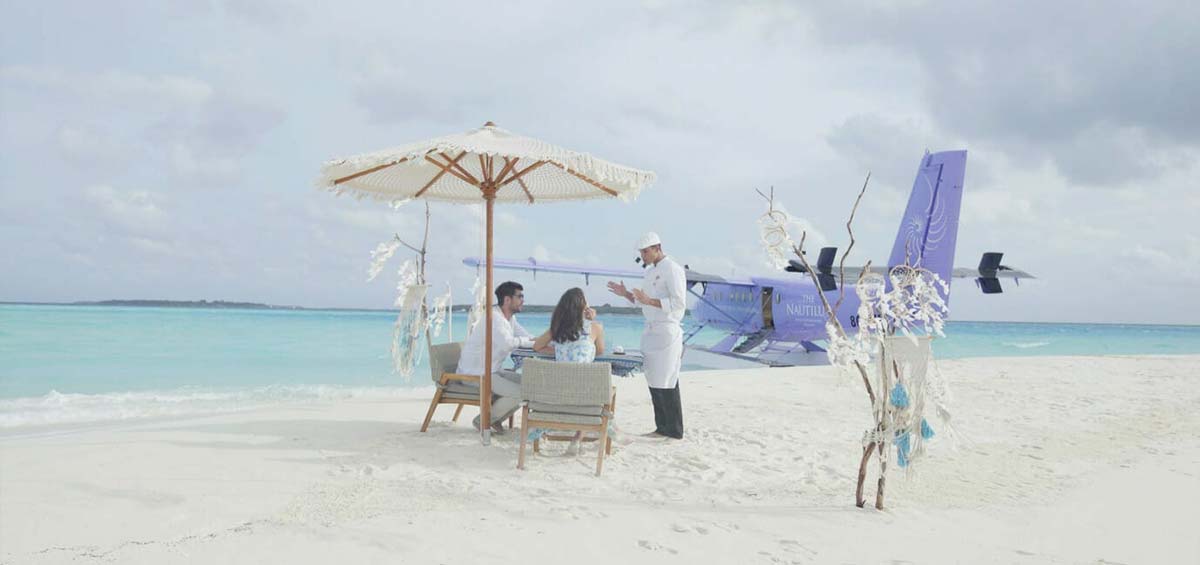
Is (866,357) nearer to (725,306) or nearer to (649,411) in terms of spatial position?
(649,411)

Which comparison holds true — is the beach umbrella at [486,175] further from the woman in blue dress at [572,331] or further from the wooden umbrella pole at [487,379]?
the woman in blue dress at [572,331]

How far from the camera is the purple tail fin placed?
12.1 m

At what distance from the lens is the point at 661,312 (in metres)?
4.94

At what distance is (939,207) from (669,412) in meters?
9.29

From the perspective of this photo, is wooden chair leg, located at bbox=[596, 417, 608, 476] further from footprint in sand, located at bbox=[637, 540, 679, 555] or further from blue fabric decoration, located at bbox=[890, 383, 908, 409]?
blue fabric decoration, located at bbox=[890, 383, 908, 409]

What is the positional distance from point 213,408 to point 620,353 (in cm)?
529

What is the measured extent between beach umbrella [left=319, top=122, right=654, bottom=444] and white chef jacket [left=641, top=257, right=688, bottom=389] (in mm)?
619

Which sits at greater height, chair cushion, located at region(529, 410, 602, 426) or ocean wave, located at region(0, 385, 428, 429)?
chair cushion, located at region(529, 410, 602, 426)

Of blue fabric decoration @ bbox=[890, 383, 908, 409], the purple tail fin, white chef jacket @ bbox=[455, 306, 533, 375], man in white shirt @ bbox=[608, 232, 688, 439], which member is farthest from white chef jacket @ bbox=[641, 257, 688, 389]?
the purple tail fin

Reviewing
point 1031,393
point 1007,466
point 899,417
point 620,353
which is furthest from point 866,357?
point 1031,393

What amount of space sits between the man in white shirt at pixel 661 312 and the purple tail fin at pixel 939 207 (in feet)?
27.7

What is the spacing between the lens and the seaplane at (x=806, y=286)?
40.0 feet

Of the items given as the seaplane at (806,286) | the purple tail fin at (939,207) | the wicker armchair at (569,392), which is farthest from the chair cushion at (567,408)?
the purple tail fin at (939,207)

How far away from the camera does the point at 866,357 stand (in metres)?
3.32
